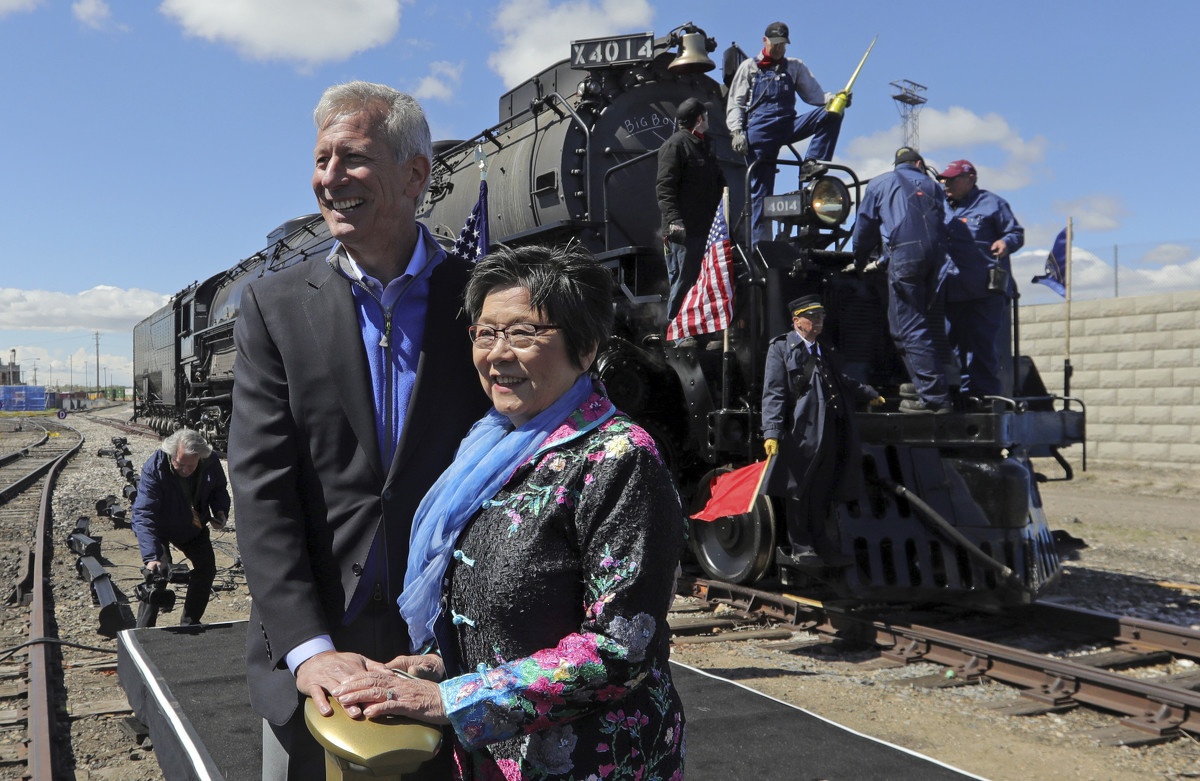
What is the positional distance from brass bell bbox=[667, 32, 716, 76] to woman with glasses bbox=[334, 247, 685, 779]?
21.1 ft

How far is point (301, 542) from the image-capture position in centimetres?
166

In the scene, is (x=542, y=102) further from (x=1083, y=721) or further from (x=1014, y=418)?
(x=1083, y=721)

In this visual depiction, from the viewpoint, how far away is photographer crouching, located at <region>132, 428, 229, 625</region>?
564 cm

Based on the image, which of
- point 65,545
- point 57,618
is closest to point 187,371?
point 65,545

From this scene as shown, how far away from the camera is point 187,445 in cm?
575

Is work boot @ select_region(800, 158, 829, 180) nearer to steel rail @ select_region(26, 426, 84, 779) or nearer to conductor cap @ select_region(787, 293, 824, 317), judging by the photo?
conductor cap @ select_region(787, 293, 824, 317)

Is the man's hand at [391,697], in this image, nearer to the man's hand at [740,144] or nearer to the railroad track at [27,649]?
the railroad track at [27,649]

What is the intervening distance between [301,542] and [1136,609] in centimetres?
662

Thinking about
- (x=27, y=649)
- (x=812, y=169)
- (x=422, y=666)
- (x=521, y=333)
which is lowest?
(x=27, y=649)

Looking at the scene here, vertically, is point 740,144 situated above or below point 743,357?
above

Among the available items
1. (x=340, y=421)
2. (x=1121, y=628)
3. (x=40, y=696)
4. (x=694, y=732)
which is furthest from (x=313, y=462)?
(x=1121, y=628)

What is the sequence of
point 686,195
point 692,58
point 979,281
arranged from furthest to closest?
point 692,58, point 979,281, point 686,195

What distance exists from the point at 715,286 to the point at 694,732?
3349 mm

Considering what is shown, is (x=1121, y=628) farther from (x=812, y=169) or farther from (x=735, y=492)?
(x=812, y=169)
